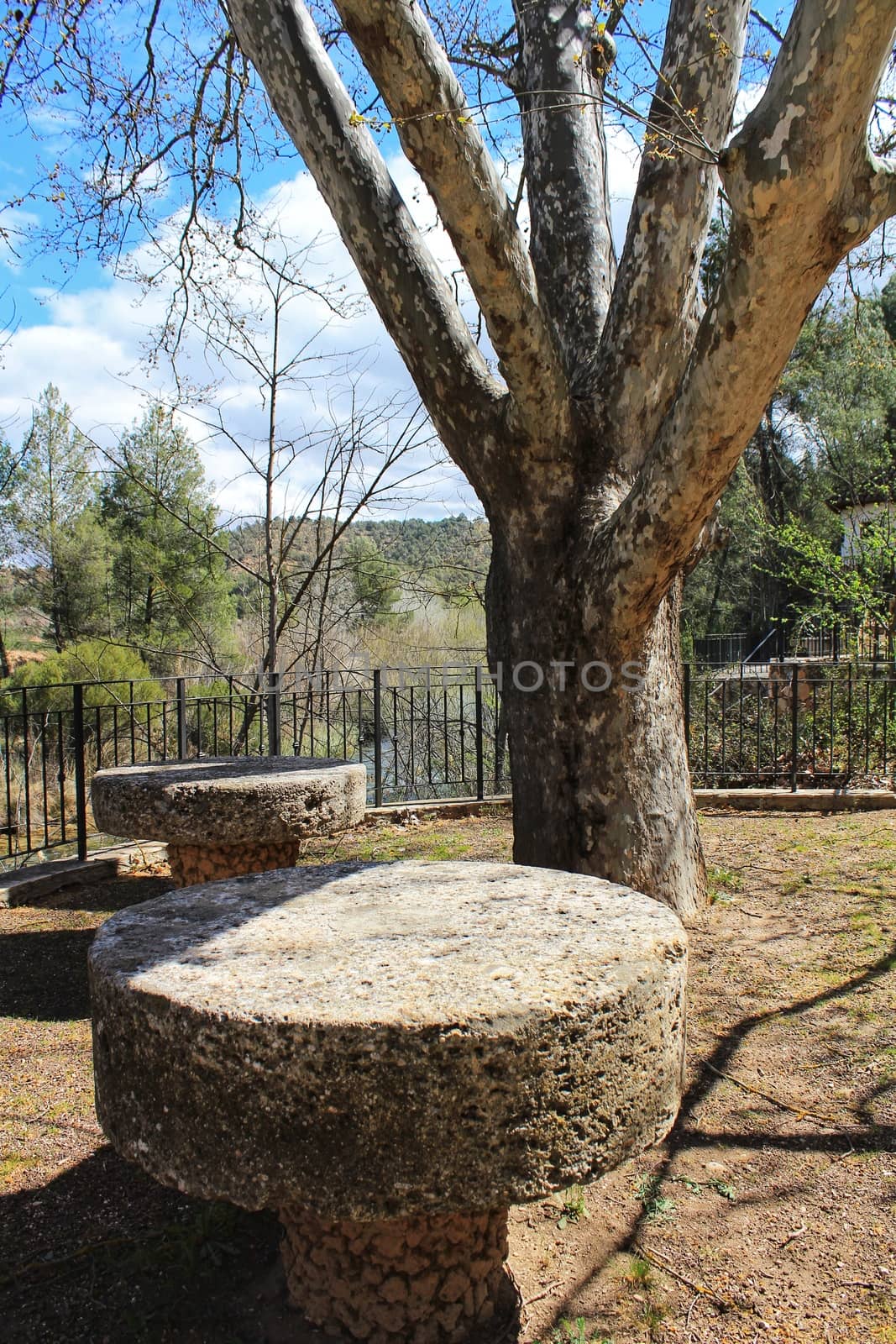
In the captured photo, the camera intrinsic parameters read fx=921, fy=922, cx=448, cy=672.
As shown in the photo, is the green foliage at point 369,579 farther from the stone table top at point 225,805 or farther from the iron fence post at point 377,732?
the stone table top at point 225,805

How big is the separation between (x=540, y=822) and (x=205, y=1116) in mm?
2944

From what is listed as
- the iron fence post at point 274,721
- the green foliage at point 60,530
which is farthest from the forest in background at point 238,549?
the iron fence post at point 274,721

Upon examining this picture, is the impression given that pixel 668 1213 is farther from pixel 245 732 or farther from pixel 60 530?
pixel 60 530

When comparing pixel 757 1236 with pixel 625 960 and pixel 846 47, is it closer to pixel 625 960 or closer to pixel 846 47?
pixel 625 960

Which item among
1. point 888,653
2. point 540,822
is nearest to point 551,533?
point 540,822

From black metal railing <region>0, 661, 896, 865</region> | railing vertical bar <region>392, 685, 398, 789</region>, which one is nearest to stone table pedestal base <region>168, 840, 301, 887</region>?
black metal railing <region>0, 661, 896, 865</region>

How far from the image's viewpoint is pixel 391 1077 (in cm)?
149

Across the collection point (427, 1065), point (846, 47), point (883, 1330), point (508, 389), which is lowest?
point (883, 1330)

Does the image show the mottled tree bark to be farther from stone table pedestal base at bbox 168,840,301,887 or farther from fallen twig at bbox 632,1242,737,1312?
fallen twig at bbox 632,1242,737,1312

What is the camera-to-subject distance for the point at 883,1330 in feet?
6.64

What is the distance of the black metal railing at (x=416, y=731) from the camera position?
23.9 feet

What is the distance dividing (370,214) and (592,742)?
251 cm

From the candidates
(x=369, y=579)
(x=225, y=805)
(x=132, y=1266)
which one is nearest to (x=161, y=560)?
(x=369, y=579)

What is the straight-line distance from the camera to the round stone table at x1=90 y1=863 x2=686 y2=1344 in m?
1.50
